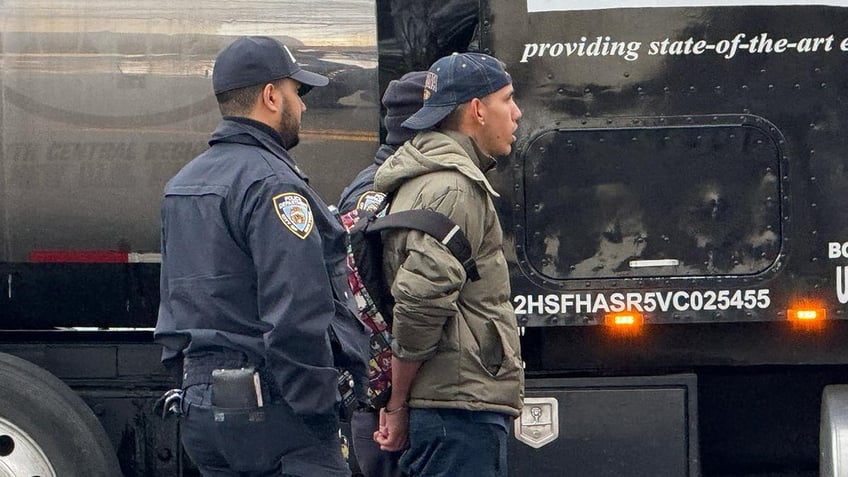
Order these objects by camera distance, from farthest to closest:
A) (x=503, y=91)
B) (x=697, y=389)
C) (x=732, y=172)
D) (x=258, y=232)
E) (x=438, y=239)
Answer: (x=697, y=389) → (x=732, y=172) → (x=503, y=91) → (x=438, y=239) → (x=258, y=232)

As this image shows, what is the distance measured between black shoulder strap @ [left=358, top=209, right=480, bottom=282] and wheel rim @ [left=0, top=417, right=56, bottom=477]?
2268 millimetres

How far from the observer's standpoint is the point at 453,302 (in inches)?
131

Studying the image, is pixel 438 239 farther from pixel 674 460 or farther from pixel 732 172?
pixel 674 460

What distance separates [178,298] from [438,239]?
66 centimetres

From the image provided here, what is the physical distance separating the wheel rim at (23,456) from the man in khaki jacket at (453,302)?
6.50 feet

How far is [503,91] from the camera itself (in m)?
→ 3.56

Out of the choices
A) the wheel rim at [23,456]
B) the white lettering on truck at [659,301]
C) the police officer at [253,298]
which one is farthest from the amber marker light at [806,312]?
the wheel rim at [23,456]

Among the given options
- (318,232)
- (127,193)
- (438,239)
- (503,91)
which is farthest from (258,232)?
(127,193)

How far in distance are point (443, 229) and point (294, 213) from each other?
43 cm

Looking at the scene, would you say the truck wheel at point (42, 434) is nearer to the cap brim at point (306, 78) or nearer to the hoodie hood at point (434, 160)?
the hoodie hood at point (434, 160)

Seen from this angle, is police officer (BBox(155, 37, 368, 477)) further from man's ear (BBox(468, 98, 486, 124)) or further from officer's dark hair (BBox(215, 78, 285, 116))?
man's ear (BBox(468, 98, 486, 124))

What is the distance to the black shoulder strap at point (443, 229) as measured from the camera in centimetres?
334

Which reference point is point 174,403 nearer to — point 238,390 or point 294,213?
point 238,390

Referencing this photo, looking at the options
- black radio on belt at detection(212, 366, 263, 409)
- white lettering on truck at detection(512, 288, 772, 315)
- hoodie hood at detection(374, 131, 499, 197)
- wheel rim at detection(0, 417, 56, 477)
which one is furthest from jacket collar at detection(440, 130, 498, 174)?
wheel rim at detection(0, 417, 56, 477)
